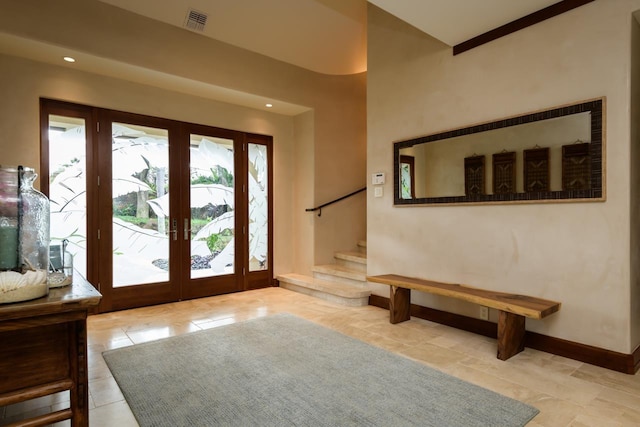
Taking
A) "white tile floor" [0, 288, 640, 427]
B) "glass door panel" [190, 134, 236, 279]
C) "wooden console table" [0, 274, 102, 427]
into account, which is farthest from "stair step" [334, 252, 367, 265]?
"wooden console table" [0, 274, 102, 427]

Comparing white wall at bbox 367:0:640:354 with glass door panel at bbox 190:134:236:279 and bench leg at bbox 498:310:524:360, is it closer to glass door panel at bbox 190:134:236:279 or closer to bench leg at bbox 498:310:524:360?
bench leg at bbox 498:310:524:360

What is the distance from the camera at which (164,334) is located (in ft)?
11.5

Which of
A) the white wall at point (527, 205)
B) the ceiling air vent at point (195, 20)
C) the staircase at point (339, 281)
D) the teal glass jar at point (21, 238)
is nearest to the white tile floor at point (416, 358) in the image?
the staircase at point (339, 281)

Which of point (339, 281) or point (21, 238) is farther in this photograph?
point (339, 281)

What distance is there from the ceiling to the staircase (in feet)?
9.68

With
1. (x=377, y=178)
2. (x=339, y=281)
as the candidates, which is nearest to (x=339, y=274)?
(x=339, y=281)

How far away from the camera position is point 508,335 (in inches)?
113

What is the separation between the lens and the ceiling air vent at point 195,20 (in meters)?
4.17

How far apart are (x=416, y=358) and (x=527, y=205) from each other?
163cm

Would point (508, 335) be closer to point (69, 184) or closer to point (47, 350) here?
point (47, 350)

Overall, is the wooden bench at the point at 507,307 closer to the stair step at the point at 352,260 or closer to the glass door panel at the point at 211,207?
the stair step at the point at 352,260

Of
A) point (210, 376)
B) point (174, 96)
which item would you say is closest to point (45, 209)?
point (210, 376)

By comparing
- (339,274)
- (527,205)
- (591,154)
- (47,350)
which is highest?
(591,154)

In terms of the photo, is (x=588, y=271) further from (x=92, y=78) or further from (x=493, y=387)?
(x=92, y=78)
